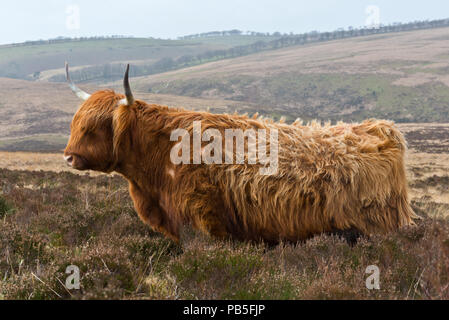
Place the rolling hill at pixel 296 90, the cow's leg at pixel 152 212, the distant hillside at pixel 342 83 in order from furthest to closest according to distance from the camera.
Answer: the distant hillside at pixel 342 83 → the rolling hill at pixel 296 90 → the cow's leg at pixel 152 212

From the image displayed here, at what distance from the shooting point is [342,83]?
120312 mm

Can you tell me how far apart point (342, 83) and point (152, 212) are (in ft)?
401

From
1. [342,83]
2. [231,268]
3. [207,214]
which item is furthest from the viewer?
[342,83]

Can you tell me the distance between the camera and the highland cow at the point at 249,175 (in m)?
4.27

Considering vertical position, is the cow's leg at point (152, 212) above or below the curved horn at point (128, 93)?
below

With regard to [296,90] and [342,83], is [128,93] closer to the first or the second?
[296,90]

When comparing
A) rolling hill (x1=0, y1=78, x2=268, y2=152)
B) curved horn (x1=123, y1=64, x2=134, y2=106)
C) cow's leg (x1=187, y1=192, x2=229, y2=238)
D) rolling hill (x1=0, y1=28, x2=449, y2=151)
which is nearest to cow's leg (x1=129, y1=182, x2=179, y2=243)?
cow's leg (x1=187, y1=192, x2=229, y2=238)

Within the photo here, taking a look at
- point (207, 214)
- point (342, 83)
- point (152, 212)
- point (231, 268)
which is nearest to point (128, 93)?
point (152, 212)

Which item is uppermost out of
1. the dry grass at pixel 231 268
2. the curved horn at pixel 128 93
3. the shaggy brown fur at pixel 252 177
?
the curved horn at pixel 128 93

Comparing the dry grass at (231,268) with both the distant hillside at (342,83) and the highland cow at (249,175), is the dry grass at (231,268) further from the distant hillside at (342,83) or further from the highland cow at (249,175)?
the distant hillside at (342,83)

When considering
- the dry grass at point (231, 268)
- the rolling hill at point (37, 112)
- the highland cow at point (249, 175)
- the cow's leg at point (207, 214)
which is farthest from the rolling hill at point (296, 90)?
the cow's leg at point (207, 214)

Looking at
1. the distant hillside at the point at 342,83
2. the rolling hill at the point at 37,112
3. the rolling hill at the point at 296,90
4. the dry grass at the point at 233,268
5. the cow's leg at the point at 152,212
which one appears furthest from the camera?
the distant hillside at the point at 342,83

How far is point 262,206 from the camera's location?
169 inches

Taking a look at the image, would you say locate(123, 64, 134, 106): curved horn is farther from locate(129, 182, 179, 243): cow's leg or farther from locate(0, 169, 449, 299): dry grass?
locate(0, 169, 449, 299): dry grass
